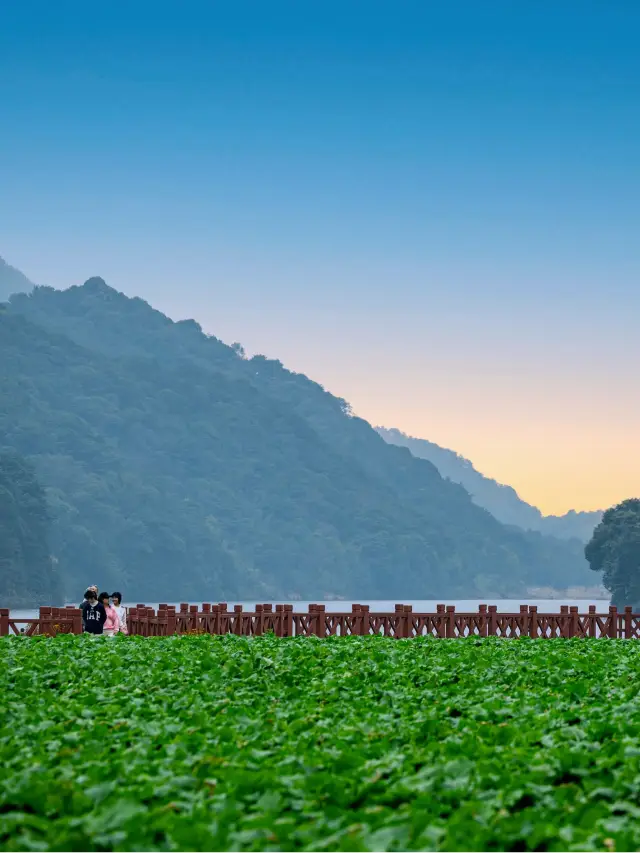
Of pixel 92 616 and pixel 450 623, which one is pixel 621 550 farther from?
pixel 92 616

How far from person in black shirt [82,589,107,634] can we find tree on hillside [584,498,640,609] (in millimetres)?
94568

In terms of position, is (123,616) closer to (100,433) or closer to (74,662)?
(74,662)

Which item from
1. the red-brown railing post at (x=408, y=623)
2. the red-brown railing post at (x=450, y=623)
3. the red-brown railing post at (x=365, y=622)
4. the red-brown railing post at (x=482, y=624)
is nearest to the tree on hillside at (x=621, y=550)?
the red-brown railing post at (x=482, y=624)

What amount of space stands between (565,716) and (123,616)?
1602cm

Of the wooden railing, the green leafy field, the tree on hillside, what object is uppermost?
the tree on hillside

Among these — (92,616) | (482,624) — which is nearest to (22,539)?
(482,624)

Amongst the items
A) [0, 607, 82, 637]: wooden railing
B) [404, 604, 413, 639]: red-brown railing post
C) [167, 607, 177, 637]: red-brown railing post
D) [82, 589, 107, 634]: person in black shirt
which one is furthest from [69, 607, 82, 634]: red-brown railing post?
[404, 604, 413, 639]: red-brown railing post

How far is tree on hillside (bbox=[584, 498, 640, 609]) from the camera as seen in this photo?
114 metres

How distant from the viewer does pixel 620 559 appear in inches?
4532

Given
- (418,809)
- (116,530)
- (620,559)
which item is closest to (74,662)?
(418,809)

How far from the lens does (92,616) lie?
2383 centimetres

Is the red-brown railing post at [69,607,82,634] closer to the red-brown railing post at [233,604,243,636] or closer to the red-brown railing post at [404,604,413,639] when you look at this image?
the red-brown railing post at [233,604,243,636]

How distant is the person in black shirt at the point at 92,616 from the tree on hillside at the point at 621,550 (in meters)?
94.6

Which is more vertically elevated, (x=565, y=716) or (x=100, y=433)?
(x=100, y=433)
